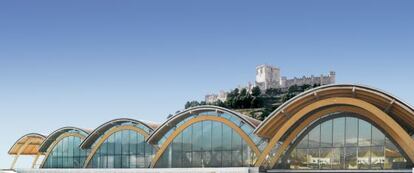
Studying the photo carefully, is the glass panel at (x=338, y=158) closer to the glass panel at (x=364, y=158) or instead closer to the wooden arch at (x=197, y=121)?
the glass panel at (x=364, y=158)

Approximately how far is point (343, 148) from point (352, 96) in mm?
4236

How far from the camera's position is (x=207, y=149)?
165 ft

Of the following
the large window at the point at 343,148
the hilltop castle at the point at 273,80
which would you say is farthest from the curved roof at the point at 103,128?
the hilltop castle at the point at 273,80

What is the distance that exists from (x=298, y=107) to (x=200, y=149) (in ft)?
39.4

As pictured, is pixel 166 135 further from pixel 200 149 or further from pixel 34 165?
pixel 34 165

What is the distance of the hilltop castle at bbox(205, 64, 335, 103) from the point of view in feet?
535

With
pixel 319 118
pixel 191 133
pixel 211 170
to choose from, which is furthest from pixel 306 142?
pixel 191 133

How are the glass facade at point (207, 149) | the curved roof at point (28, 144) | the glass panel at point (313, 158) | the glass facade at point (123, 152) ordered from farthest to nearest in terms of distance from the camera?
the curved roof at point (28, 144) < the glass facade at point (123, 152) < the glass facade at point (207, 149) < the glass panel at point (313, 158)

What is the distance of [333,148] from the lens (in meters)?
42.0

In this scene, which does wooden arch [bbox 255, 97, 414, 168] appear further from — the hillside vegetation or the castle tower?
the castle tower

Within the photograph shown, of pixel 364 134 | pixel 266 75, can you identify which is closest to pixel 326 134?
pixel 364 134

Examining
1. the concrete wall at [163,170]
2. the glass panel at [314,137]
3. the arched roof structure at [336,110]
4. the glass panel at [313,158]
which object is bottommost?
the concrete wall at [163,170]

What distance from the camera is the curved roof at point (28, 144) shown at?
237ft

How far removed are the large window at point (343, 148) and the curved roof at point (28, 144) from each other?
40.3 m
